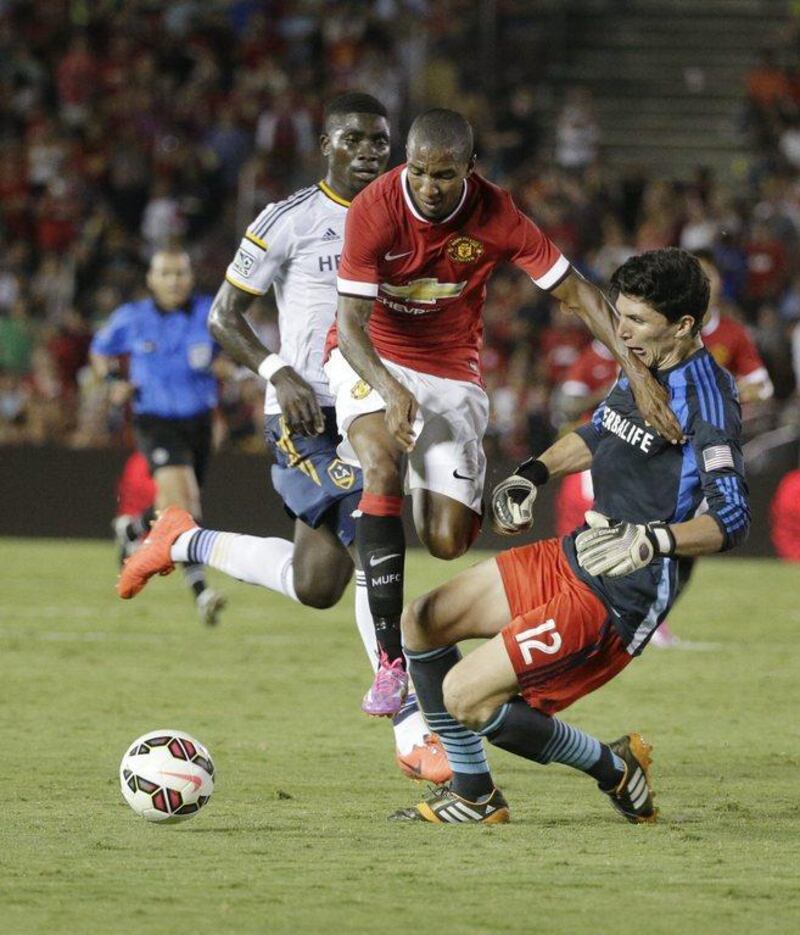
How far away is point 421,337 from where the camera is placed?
6.95 metres

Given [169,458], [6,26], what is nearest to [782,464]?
[169,458]

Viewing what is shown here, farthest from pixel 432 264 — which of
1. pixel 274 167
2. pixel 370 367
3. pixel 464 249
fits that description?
pixel 274 167

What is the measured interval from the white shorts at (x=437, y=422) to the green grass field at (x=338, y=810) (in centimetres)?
109

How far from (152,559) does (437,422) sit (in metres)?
1.59

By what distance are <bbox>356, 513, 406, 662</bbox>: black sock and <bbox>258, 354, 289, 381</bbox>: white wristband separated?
942mm

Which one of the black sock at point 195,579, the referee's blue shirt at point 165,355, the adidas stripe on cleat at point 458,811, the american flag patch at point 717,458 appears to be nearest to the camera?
the american flag patch at point 717,458

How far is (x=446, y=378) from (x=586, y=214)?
12.9 meters

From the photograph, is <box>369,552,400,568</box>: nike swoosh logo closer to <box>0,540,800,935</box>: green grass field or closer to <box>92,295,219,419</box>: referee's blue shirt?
<box>0,540,800,935</box>: green grass field

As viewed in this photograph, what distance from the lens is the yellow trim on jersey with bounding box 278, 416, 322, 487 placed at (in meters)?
7.48

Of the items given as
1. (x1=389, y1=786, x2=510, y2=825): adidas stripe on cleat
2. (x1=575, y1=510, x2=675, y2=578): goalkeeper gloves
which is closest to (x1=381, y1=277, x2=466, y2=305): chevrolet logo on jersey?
(x1=575, y1=510, x2=675, y2=578): goalkeeper gloves

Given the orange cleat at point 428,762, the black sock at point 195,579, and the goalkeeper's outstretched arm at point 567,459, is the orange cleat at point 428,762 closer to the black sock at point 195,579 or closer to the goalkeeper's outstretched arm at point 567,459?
the goalkeeper's outstretched arm at point 567,459

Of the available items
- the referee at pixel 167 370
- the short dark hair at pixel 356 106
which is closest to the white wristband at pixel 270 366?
the short dark hair at pixel 356 106

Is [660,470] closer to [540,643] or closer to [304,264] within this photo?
[540,643]

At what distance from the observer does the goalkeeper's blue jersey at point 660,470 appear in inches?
218
